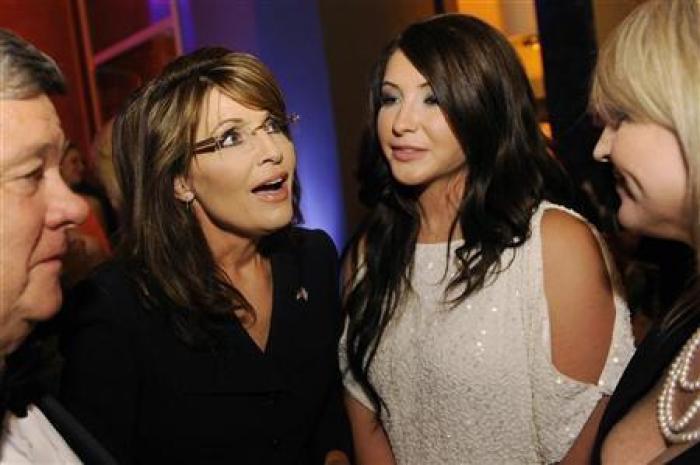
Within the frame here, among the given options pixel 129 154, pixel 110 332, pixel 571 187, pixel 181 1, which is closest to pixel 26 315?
pixel 110 332

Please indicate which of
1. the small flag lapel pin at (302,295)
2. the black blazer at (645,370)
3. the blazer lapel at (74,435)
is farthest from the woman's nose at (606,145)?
the blazer lapel at (74,435)

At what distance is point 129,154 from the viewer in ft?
6.93

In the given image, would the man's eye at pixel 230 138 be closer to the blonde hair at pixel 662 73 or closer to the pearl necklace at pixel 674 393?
the blonde hair at pixel 662 73

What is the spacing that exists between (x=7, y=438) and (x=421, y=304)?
122 cm

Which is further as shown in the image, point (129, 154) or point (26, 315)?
point (129, 154)

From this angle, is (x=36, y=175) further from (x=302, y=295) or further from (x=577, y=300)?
(x=577, y=300)

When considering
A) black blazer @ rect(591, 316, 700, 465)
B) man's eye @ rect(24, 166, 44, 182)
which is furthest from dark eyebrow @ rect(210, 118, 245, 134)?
→ black blazer @ rect(591, 316, 700, 465)

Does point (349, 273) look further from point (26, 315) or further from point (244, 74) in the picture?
point (26, 315)

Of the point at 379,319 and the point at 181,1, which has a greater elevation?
the point at 181,1

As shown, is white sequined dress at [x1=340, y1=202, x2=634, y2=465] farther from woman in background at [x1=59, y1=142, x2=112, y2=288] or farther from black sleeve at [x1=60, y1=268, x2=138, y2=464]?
woman in background at [x1=59, y1=142, x2=112, y2=288]

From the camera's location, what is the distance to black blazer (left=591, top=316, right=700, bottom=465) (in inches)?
58.4

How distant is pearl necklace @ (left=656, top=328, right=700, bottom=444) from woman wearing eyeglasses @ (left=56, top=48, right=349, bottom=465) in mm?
1017

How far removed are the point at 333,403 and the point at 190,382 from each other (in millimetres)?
521

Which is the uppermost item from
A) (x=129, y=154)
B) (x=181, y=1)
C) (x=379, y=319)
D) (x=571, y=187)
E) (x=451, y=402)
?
(x=181, y=1)
